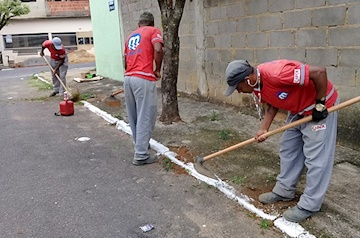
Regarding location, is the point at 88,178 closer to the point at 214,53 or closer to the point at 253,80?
the point at 253,80

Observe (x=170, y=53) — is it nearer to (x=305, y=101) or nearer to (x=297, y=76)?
(x=305, y=101)

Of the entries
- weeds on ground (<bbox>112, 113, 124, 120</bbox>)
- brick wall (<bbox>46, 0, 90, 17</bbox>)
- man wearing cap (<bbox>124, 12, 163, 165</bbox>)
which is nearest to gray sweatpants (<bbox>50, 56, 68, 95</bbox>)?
weeds on ground (<bbox>112, 113, 124, 120</bbox>)

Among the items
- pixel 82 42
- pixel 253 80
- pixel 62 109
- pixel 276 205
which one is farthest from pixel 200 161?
pixel 82 42

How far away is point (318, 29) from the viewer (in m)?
5.22

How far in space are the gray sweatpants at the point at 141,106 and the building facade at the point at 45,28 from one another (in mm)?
27438

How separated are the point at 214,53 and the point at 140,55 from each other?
3335mm

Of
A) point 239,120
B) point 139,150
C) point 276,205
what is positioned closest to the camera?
point 276,205

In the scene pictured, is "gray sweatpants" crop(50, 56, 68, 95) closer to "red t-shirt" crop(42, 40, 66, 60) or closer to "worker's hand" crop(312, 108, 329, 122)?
"red t-shirt" crop(42, 40, 66, 60)

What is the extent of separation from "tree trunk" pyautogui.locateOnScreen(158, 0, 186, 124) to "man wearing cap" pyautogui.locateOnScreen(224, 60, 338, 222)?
3.30m

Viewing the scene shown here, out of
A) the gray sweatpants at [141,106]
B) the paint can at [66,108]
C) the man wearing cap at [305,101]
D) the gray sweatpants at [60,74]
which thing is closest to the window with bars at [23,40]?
the gray sweatpants at [60,74]

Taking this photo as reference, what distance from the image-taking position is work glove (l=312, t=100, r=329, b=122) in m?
2.89

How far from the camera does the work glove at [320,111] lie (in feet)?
9.47

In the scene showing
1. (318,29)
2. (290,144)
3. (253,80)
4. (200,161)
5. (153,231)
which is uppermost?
(318,29)

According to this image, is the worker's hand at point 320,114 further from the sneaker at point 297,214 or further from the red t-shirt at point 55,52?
the red t-shirt at point 55,52
